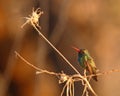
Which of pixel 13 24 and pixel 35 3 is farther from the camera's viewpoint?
pixel 13 24

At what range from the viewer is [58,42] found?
5883 millimetres

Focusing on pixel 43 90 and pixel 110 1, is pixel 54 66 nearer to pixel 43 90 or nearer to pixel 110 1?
pixel 43 90

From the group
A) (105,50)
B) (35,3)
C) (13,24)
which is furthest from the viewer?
(105,50)

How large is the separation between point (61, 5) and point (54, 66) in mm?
661

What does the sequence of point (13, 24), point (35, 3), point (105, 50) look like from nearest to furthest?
point (35, 3) < point (13, 24) < point (105, 50)

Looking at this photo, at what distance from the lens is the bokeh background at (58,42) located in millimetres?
5688

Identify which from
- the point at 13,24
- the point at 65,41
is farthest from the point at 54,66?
the point at 13,24

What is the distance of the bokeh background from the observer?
569cm

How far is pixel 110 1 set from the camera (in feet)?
19.4

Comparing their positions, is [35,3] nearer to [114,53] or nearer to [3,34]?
[3,34]

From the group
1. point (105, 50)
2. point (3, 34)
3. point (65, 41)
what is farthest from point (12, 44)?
point (105, 50)

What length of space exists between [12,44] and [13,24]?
0.22 m

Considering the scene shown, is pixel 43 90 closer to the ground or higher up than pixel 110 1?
closer to the ground

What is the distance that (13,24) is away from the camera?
5.75 meters
